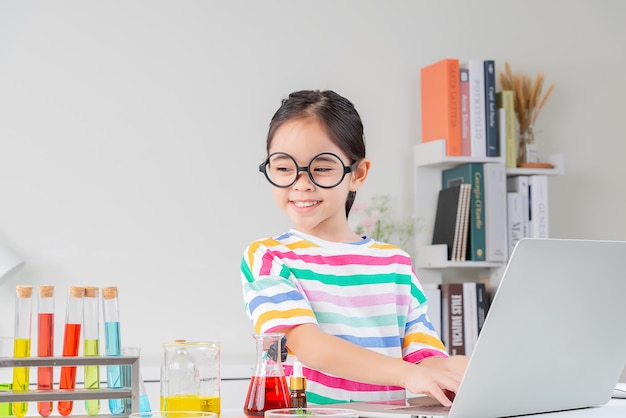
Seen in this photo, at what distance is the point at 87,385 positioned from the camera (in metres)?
1.02

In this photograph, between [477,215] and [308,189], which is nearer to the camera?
[308,189]

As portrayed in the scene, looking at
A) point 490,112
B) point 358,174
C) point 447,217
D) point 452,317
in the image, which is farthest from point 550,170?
point 358,174

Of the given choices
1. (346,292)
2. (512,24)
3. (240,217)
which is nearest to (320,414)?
(346,292)

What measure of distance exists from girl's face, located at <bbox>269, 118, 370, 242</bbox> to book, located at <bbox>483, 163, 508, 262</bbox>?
1.88m

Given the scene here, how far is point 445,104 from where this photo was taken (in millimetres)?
3166

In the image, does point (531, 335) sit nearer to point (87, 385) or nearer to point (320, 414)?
point (320, 414)

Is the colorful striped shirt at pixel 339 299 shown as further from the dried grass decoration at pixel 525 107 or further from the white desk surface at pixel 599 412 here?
the dried grass decoration at pixel 525 107

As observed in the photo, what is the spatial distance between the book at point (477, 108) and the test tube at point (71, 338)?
2334 millimetres

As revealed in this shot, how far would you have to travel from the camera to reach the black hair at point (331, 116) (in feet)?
4.57

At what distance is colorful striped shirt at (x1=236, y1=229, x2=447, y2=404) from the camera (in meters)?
1.26

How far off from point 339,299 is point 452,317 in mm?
1923

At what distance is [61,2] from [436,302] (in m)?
1.64

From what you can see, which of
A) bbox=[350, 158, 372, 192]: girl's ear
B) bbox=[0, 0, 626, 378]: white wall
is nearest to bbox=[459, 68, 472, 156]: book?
bbox=[0, 0, 626, 378]: white wall

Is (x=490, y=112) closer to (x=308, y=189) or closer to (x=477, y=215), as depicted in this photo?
(x=477, y=215)
